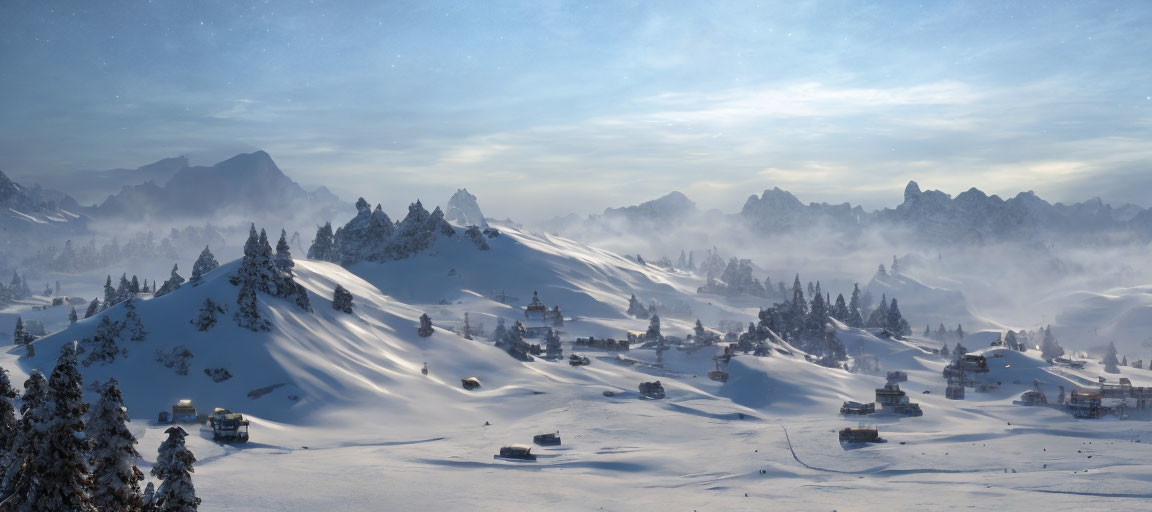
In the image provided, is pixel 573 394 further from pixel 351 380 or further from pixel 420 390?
pixel 351 380

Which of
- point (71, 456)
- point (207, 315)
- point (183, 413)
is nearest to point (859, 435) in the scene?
point (183, 413)

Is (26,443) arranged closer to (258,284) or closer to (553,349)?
(258,284)

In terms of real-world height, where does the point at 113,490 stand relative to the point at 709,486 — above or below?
above

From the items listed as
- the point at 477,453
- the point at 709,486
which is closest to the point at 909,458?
the point at 709,486

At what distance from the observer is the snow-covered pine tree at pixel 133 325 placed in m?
105

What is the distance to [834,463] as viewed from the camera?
81125 millimetres

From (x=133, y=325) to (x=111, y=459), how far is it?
87.7 metres

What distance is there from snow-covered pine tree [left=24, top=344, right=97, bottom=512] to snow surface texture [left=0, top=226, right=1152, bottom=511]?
36.0 m

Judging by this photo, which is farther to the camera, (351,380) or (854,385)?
(854,385)

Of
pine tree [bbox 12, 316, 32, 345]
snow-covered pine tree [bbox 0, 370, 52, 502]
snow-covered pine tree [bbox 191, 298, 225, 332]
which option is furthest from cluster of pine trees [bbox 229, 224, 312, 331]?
snow-covered pine tree [bbox 0, 370, 52, 502]

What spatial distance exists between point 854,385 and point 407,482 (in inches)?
3855

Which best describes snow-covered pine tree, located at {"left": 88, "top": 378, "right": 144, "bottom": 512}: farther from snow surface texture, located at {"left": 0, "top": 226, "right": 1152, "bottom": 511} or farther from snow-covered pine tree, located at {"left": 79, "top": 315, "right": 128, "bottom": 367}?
snow-covered pine tree, located at {"left": 79, "top": 315, "right": 128, "bottom": 367}

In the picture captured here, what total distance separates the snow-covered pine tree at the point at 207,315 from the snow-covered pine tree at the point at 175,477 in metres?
86.5

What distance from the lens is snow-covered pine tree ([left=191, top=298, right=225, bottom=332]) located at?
110m
